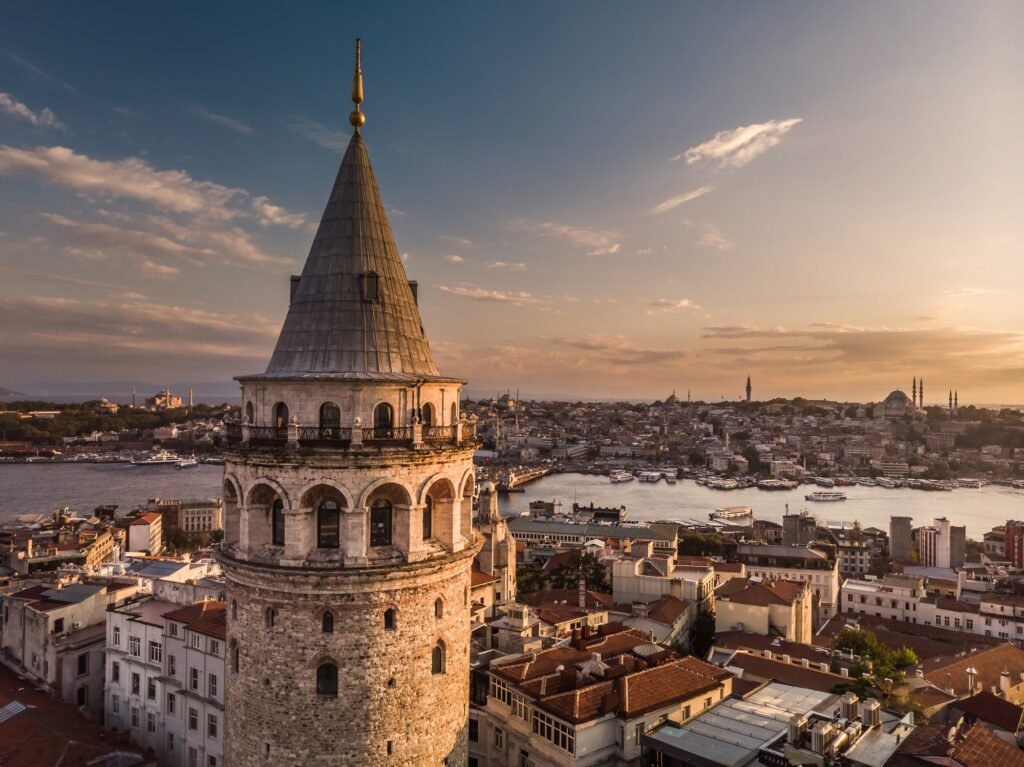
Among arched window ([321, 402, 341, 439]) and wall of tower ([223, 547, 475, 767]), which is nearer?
wall of tower ([223, 547, 475, 767])

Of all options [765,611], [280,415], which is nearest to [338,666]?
[280,415]

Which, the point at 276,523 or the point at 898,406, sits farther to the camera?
the point at 898,406

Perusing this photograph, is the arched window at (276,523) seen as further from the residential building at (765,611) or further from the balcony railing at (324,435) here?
the residential building at (765,611)

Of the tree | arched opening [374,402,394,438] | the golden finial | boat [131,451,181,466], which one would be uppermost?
the golden finial

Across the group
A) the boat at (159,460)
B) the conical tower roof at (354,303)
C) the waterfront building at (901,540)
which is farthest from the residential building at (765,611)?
the boat at (159,460)

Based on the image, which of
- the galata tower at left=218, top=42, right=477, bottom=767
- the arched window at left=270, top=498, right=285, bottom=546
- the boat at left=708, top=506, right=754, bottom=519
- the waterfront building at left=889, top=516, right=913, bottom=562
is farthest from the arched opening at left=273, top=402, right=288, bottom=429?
the boat at left=708, top=506, right=754, bottom=519

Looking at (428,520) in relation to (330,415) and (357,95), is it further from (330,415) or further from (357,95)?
(357,95)

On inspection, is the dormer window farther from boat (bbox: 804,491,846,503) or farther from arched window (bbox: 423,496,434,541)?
boat (bbox: 804,491,846,503)
